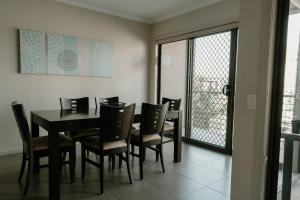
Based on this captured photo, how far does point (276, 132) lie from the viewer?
73.5 inches

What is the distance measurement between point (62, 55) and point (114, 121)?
6.93 feet

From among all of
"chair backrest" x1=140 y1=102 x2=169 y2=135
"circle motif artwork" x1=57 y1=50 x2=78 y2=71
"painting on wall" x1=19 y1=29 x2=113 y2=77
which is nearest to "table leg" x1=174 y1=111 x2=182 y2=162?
"chair backrest" x1=140 y1=102 x2=169 y2=135

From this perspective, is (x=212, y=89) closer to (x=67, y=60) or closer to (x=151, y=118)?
(x=151, y=118)

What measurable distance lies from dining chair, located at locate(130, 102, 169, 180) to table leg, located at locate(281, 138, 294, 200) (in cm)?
144

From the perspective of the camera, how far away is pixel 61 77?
3.93m

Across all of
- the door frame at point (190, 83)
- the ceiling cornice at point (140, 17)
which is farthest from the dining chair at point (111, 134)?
the ceiling cornice at point (140, 17)

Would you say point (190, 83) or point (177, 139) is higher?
point (190, 83)

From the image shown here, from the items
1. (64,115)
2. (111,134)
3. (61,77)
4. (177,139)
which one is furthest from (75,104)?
(177,139)

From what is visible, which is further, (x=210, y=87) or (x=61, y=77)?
(x=210, y=87)

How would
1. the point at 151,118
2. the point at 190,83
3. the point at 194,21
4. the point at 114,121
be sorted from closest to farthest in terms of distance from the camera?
1. the point at 114,121
2. the point at 151,118
3. the point at 194,21
4. the point at 190,83

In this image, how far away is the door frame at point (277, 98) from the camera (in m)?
1.80

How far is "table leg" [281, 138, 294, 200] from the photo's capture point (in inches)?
74.5

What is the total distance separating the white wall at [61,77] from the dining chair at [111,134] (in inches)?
63.9

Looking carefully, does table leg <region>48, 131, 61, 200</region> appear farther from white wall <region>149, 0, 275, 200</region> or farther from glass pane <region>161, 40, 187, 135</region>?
glass pane <region>161, 40, 187, 135</region>
